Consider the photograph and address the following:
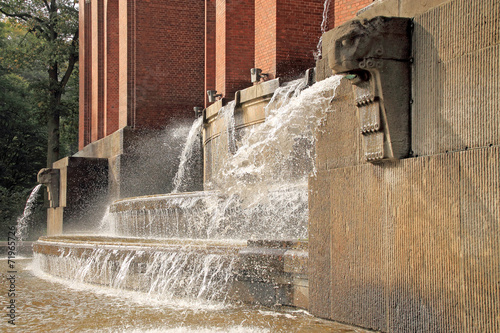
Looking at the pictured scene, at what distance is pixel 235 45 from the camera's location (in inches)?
497

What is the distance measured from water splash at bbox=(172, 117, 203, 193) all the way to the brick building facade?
1.03 m

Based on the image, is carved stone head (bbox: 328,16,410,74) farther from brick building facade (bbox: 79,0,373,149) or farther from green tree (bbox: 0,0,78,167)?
green tree (bbox: 0,0,78,167)

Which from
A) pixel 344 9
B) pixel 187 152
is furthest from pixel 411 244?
pixel 187 152

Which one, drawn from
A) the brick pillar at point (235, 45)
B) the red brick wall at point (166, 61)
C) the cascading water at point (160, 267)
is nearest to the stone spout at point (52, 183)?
the red brick wall at point (166, 61)

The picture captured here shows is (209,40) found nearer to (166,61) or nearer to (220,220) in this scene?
(166,61)

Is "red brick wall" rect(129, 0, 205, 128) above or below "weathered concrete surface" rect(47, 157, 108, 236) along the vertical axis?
above

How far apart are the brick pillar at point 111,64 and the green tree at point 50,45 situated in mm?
7106

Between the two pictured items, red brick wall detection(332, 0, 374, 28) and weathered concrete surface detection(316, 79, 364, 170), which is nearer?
weathered concrete surface detection(316, 79, 364, 170)

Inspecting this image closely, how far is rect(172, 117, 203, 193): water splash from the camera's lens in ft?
45.0

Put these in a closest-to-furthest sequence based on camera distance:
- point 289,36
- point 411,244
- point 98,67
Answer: point 411,244 < point 289,36 < point 98,67

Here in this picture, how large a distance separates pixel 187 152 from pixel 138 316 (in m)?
9.23

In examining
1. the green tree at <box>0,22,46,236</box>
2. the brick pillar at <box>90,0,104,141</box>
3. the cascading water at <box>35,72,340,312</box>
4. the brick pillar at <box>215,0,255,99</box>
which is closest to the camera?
the cascading water at <box>35,72,340,312</box>

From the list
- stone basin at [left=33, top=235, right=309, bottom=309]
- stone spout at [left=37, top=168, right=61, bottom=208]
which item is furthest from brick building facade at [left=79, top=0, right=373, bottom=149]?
stone basin at [left=33, top=235, right=309, bottom=309]

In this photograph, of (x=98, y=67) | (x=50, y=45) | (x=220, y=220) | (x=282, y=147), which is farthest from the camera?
(x=50, y=45)
